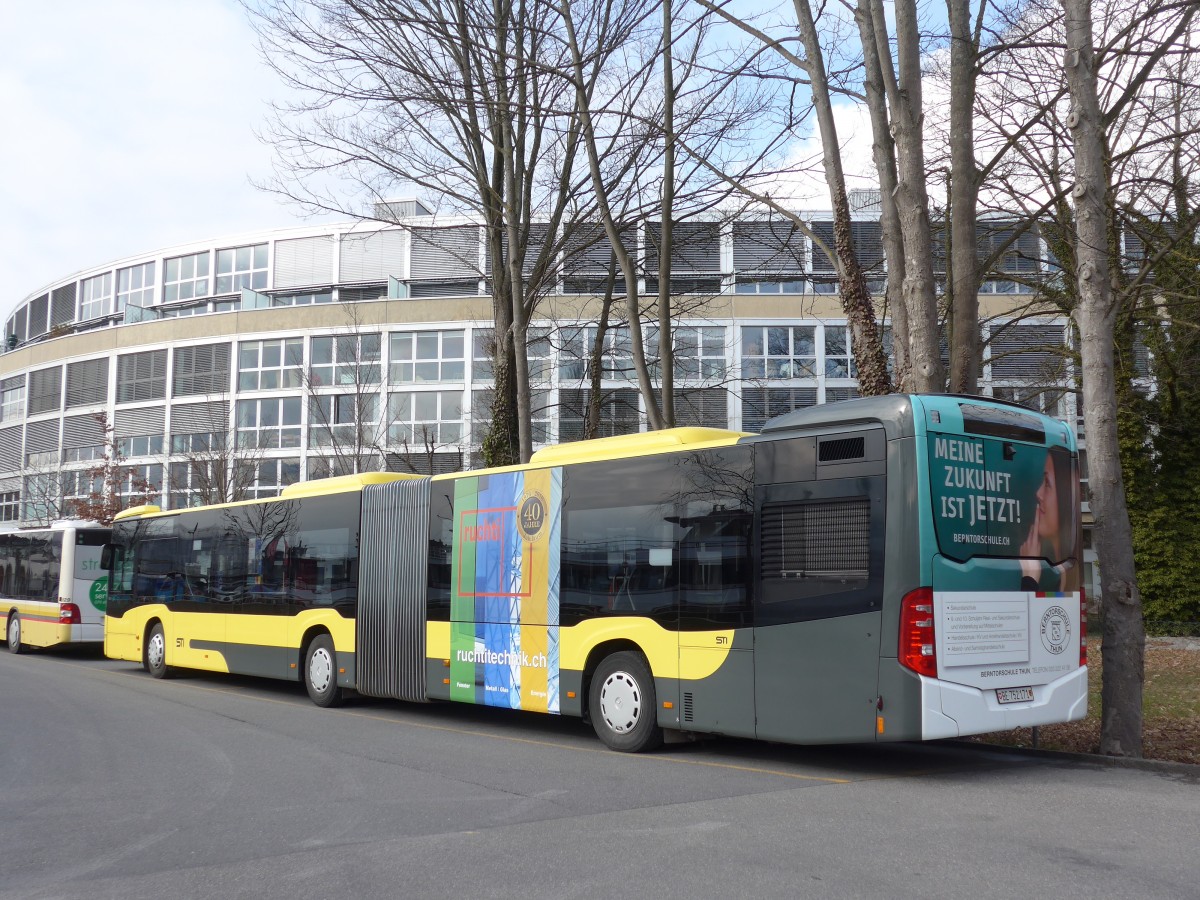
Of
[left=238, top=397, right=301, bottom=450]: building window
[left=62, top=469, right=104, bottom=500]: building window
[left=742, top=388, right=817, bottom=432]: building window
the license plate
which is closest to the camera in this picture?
the license plate

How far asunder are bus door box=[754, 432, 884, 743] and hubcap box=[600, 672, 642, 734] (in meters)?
1.52

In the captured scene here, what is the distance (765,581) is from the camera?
9523 mm

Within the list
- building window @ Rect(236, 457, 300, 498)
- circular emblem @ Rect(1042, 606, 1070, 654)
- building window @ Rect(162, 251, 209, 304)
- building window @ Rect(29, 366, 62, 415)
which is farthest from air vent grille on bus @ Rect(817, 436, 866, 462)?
building window @ Rect(29, 366, 62, 415)

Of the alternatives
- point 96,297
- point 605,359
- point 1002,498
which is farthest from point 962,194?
point 96,297

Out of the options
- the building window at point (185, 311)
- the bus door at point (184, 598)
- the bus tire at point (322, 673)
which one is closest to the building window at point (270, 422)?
the building window at point (185, 311)

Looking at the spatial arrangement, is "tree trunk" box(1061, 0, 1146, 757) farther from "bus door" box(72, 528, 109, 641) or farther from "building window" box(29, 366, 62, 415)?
"building window" box(29, 366, 62, 415)

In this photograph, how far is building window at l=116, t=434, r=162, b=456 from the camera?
4936cm

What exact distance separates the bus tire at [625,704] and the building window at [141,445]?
4241cm

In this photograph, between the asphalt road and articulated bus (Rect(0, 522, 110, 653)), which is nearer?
the asphalt road

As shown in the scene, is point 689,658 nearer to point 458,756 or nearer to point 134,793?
point 458,756

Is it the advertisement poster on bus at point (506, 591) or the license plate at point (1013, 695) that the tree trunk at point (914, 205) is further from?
the advertisement poster on bus at point (506, 591)

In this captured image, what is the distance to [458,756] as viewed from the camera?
33.6 feet

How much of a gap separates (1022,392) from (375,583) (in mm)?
17340

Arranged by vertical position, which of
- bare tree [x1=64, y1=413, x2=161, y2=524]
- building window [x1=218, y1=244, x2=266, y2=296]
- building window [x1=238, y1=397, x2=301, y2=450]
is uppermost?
building window [x1=218, y1=244, x2=266, y2=296]
